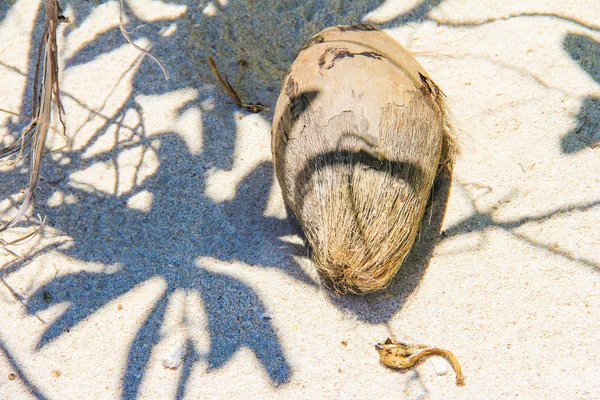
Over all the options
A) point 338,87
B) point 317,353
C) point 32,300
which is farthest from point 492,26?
point 32,300

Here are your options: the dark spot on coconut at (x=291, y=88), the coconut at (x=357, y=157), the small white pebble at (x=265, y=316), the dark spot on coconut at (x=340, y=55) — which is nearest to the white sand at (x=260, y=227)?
the small white pebble at (x=265, y=316)

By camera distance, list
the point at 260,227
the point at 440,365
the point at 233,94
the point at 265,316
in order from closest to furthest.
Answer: the point at 440,365, the point at 265,316, the point at 260,227, the point at 233,94

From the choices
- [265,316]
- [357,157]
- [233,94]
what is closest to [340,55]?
[357,157]

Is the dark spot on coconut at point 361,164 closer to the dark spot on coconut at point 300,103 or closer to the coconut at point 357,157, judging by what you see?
the coconut at point 357,157

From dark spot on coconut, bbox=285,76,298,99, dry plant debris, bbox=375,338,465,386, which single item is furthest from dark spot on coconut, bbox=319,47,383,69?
dry plant debris, bbox=375,338,465,386

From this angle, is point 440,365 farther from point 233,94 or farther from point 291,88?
point 233,94

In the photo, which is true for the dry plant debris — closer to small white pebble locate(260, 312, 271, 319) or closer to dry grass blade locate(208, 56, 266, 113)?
small white pebble locate(260, 312, 271, 319)

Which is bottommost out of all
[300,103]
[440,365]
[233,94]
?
[440,365]

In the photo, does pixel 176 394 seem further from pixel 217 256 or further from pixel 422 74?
pixel 422 74
